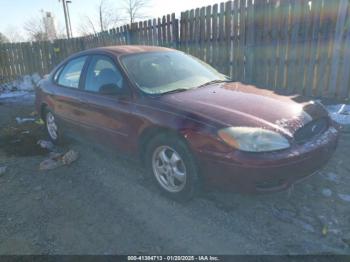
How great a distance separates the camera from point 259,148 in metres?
2.62

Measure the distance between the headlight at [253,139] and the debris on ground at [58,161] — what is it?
2.59 meters

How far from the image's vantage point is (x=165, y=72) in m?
3.82

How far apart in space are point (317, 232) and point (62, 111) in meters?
3.84

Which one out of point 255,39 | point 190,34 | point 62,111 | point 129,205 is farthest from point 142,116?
point 190,34

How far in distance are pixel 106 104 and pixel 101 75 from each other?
451 mm

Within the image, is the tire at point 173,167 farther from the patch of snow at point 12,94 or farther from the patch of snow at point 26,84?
the patch of snow at point 26,84

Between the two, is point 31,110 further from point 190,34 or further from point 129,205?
point 129,205

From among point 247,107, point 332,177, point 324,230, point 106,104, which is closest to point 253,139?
point 247,107

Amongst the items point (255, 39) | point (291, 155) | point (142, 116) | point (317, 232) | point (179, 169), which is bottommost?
point (317, 232)

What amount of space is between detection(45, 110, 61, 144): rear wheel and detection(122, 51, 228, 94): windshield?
6.88 ft

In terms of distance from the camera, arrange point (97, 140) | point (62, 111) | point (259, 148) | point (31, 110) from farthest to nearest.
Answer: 1. point (31, 110)
2. point (62, 111)
3. point (97, 140)
4. point (259, 148)

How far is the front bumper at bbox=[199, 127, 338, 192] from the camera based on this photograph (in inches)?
102

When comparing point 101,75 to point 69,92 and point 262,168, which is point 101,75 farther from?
point 262,168

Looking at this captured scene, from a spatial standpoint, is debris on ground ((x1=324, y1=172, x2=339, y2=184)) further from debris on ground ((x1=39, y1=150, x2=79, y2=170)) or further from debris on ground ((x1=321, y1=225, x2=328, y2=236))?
debris on ground ((x1=39, y1=150, x2=79, y2=170))
